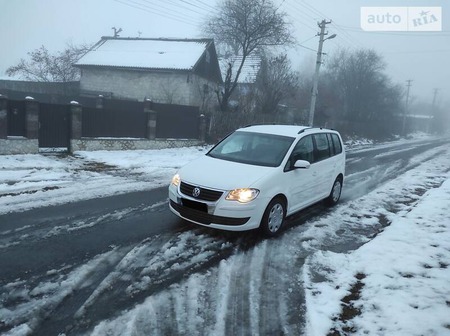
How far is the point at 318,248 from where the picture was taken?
5.45 meters

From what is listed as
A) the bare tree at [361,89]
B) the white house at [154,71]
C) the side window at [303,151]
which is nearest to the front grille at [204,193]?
the side window at [303,151]

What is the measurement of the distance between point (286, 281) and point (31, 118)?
11835 mm

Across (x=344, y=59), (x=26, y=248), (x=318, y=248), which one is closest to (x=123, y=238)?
(x=26, y=248)

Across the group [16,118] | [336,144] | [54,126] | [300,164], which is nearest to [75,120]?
[54,126]

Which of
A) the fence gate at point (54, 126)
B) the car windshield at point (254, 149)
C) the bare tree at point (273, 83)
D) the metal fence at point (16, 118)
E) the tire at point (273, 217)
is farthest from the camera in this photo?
the bare tree at point (273, 83)

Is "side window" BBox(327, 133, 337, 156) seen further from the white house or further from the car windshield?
the white house

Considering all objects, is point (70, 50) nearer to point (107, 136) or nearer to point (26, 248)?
point (107, 136)

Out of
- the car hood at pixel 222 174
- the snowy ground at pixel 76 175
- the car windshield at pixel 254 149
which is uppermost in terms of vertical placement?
the car windshield at pixel 254 149

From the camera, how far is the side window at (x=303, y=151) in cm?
612

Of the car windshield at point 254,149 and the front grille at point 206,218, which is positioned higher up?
the car windshield at point 254,149

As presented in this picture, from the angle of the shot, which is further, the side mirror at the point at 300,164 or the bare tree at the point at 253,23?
the bare tree at the point at 253,23

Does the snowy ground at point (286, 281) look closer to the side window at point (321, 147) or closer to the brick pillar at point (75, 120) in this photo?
the side window at point (321, 147)

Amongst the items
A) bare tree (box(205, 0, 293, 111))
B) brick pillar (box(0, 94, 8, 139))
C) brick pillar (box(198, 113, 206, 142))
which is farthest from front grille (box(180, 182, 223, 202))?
bare tree (box(205, 0, 293, 111))

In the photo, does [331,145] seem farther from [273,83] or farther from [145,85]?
[145,85]
